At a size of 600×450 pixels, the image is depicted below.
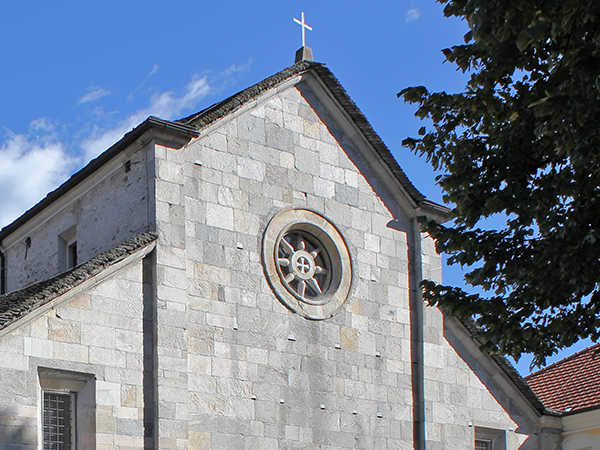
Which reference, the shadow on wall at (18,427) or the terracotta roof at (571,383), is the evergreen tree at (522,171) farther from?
the terracotta roof at (571,383)

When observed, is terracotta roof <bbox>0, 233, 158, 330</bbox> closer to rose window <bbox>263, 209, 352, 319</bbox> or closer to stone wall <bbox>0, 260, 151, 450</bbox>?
stone wall <bbox>0, 260, 151, 450</bbox>

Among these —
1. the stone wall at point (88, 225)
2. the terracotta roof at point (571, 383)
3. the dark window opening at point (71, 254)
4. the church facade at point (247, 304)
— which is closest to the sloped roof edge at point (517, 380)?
the church facade at point (247, 304)

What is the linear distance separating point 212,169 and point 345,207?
276 centimetres

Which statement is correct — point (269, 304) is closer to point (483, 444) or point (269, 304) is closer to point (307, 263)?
point (307, 263)

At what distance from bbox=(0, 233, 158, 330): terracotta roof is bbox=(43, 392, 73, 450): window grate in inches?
48.1

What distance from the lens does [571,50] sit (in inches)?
359

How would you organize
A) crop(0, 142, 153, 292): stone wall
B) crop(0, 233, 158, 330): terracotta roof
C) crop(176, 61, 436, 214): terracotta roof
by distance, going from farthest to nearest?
crop(176, 61, 436, 214): terracotta roof
crop(0, 142, 153, 292): stone wall
crop(0, 233, 158, 330): terracotta roof

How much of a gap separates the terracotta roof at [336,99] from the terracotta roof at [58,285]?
265 cm

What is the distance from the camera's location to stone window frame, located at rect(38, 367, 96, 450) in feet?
39.7

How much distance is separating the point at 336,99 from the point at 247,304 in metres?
4.42

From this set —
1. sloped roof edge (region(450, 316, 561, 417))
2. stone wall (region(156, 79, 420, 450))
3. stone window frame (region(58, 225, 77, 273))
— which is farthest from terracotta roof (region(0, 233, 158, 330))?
sloped roof edge (region(450, 316, 561, 417))

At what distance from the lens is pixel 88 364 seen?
12.4 meters

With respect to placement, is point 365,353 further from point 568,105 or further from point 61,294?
point 568,105

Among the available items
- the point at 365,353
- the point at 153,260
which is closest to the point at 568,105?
the point at 153,260
